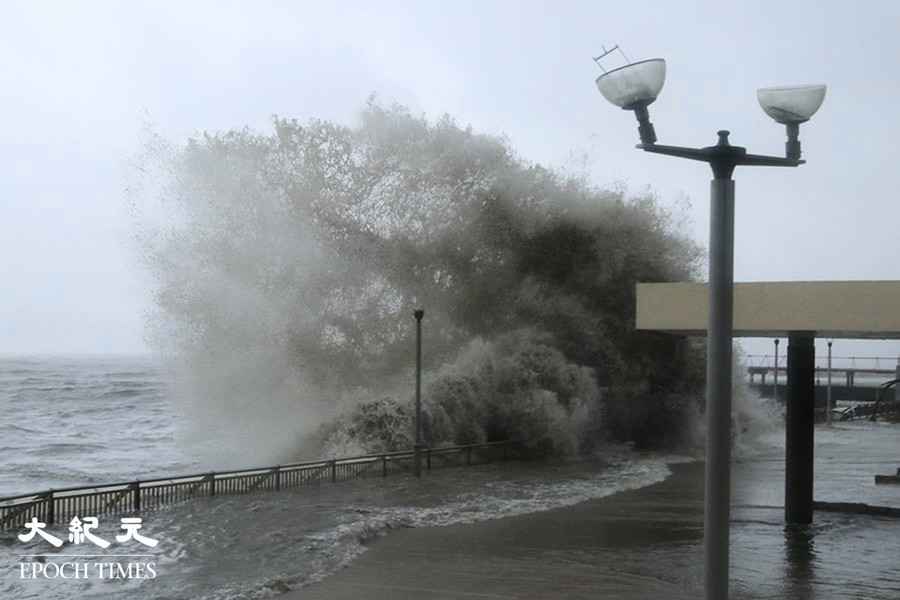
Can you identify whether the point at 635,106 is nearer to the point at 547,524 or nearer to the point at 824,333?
the point at 824,333

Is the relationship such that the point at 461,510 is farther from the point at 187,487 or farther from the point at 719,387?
the point at 719,387

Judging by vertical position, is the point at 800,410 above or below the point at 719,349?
below

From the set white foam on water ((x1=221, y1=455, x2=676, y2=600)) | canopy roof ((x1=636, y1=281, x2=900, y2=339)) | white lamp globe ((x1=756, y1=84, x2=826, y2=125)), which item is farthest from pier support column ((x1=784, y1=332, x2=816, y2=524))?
white lamp globe ((x1=756, y1=84, x2=826, y2=125))

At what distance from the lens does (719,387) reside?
5.09 m

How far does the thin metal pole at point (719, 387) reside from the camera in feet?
16.7

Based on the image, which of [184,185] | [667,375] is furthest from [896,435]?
[184,185]

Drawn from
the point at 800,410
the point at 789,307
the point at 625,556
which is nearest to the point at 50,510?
the point at 625,556

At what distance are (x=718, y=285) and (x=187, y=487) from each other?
50.0 feet

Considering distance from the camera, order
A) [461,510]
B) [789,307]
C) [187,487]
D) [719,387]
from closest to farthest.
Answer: [719,387] → [789,307] → [461,510] → [187,487]

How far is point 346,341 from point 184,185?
30.3 feet

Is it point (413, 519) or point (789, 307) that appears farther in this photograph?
point (413, 519)

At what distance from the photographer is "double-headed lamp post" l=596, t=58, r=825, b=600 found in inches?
200

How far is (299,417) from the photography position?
4169 cm

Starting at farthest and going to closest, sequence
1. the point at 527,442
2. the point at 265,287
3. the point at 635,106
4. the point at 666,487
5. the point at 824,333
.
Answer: the point at 265,287
the point at 527,442
the point at 666,487
the point at 824,333
the point at 635,106
